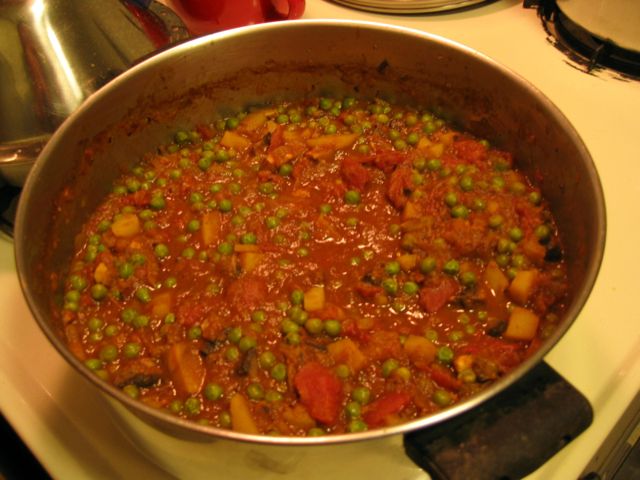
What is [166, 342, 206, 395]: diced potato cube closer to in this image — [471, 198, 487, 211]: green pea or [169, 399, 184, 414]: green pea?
[169, 399, 184, 414]: green pea

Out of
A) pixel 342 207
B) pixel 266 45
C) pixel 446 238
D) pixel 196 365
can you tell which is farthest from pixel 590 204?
pixel 266 45

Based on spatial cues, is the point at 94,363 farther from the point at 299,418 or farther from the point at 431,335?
the point at 431,335

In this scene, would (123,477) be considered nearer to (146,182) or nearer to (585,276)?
(146,182)

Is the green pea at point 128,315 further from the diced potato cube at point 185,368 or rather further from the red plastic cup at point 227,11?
the red plastic cup at point 227,11

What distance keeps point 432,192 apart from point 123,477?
1460 mm

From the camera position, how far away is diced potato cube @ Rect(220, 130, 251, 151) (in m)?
2.68

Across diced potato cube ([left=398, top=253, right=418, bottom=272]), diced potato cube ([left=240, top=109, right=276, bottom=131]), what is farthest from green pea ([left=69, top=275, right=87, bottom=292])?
diced potato cube ([left=398, top=253, right=418, bottom=272])

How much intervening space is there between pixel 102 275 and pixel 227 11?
1.52 m

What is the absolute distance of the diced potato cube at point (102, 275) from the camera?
218cm

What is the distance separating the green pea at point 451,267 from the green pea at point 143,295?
1023mm

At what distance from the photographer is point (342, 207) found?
2.42 m

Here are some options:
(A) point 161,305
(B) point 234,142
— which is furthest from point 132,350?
(B) point 234,142

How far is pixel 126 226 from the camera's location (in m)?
2.35

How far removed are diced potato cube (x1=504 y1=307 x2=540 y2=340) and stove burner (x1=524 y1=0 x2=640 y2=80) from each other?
1.53 m
